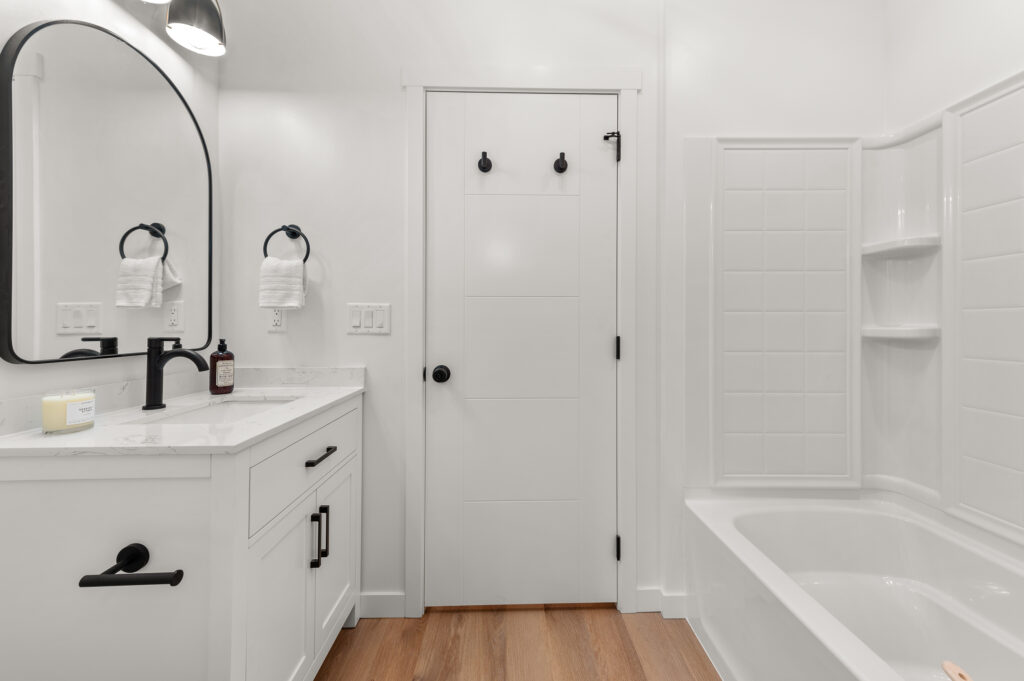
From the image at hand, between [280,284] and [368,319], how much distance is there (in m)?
0.33

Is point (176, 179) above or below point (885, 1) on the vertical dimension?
below

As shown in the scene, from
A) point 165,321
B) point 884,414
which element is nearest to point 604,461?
point 884,414

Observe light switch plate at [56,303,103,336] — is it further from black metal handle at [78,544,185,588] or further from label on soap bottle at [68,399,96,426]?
black metal handle at [78,544,185,588]

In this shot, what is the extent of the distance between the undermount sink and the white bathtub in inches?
56.7

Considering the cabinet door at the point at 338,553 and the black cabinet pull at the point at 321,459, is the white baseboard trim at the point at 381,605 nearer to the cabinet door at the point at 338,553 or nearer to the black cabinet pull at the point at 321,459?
the cabinet door at the point at 338,553

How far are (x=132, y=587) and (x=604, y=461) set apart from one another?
1.42 meters

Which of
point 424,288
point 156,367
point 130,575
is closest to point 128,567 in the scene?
point 130,575

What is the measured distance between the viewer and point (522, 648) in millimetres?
1577

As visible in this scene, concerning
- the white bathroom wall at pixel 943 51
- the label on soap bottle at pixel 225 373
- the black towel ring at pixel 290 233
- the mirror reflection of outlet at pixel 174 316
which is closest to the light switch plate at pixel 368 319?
the black towel ring at pixel 290 233

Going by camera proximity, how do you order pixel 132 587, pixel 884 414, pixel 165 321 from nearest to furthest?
pixel 132 587 < pixel 165 321 < pixel 884 414

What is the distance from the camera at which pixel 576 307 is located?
1806 mm

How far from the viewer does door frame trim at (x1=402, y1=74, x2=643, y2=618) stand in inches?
69.6

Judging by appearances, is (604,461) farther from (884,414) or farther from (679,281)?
(884,414)

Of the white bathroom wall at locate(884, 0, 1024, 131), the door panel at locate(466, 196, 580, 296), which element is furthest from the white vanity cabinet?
the white bathroom wall at locate(884, 0, 1024, 131)
